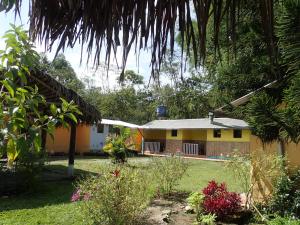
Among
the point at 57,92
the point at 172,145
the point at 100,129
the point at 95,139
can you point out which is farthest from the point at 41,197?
the point at 172,145

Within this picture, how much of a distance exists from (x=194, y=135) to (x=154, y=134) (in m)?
4.30

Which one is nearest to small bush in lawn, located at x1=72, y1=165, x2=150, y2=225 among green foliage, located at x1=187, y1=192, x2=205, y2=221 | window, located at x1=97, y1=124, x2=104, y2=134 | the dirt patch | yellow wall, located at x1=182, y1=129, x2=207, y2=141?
the dirt patch

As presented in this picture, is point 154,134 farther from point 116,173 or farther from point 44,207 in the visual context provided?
point 116,173

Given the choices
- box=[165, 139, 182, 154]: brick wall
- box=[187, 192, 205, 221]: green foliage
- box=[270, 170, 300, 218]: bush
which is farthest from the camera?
box=[165, 139, 182, 154]: brick wall

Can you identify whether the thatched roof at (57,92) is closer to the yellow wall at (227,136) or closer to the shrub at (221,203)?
the shrub at (221,203)

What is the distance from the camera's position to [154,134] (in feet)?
108

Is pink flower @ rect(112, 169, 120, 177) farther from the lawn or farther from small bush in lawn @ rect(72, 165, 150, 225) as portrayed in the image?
the lawn

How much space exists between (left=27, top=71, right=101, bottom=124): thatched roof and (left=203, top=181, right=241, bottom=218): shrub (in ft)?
11.7

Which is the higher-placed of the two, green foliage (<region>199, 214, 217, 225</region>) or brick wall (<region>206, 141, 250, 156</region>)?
brick wall (<region>206, 141, 250, 156</region>)

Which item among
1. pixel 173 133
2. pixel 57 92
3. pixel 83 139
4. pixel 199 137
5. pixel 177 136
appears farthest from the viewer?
pixel 173 133

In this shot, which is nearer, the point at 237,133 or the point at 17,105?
the point at 17,105

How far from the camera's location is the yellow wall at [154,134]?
32094 millimetres

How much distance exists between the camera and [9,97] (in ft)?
6.17

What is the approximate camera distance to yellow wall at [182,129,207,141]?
29083mm
